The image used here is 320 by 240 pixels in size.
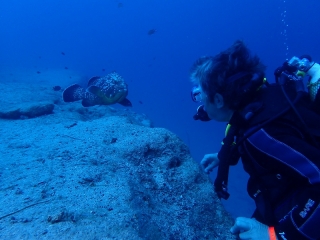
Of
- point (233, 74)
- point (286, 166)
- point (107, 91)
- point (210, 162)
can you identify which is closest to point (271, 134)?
point (286, 166)

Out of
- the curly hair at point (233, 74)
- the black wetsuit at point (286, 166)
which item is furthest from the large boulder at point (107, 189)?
the curly hair at point (233, 74)

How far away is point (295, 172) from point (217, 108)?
2.92 ft

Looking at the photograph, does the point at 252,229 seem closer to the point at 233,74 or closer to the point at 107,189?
the point at 233,74

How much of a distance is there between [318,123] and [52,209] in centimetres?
248

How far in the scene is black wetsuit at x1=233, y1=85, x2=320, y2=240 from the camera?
1.49 metres

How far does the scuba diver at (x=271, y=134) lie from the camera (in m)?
1.52

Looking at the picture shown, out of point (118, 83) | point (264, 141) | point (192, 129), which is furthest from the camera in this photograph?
point (192, 129)

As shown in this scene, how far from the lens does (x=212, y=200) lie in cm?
293

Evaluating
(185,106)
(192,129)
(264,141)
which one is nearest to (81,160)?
(264,141)

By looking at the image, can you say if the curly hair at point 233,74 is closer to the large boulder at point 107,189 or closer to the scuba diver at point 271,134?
the scuba diver at point 271,134

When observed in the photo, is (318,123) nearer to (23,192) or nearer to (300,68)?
(300,68)

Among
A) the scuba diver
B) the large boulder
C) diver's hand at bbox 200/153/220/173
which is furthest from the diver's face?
the large boulder

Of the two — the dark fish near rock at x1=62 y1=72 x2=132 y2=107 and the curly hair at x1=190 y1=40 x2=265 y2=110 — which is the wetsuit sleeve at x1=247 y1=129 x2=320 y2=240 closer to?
the curly hair at x1=190 y1=40 x2=265 y2=110

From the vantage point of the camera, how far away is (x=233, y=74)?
201 cm
